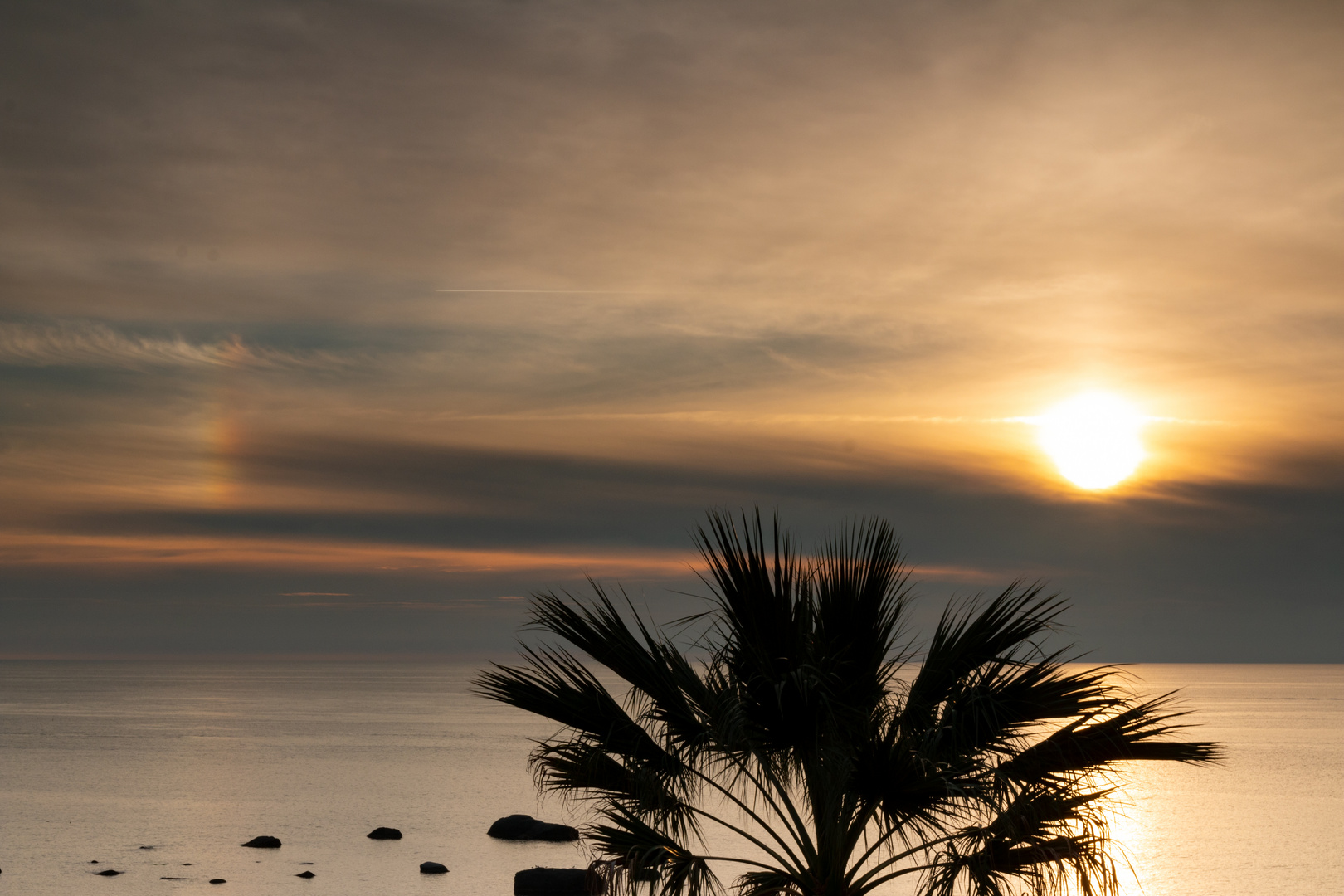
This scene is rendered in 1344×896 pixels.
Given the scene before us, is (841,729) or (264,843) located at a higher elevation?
(841,729)

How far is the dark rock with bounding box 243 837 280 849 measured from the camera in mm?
59341

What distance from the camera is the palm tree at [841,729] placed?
8.98 metres

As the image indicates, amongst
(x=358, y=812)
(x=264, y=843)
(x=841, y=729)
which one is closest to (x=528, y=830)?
(x=264, y=843)

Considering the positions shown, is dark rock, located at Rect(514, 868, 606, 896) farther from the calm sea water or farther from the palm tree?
the palm tree

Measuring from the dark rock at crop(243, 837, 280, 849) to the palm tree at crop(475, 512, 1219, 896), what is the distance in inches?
2180

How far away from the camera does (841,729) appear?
951cm

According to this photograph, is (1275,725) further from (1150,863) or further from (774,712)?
(774,712)

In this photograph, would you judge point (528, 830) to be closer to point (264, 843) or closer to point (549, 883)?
point (264, 843)

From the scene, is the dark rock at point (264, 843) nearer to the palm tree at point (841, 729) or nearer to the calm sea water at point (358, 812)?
the calm sea water at point (358, 812)

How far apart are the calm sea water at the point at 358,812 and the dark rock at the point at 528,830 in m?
1.08

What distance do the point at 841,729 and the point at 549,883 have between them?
38.6 m

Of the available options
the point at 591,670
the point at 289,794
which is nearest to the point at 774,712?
the point at 591,670

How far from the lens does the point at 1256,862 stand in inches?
2366

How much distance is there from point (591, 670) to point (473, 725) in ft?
499
